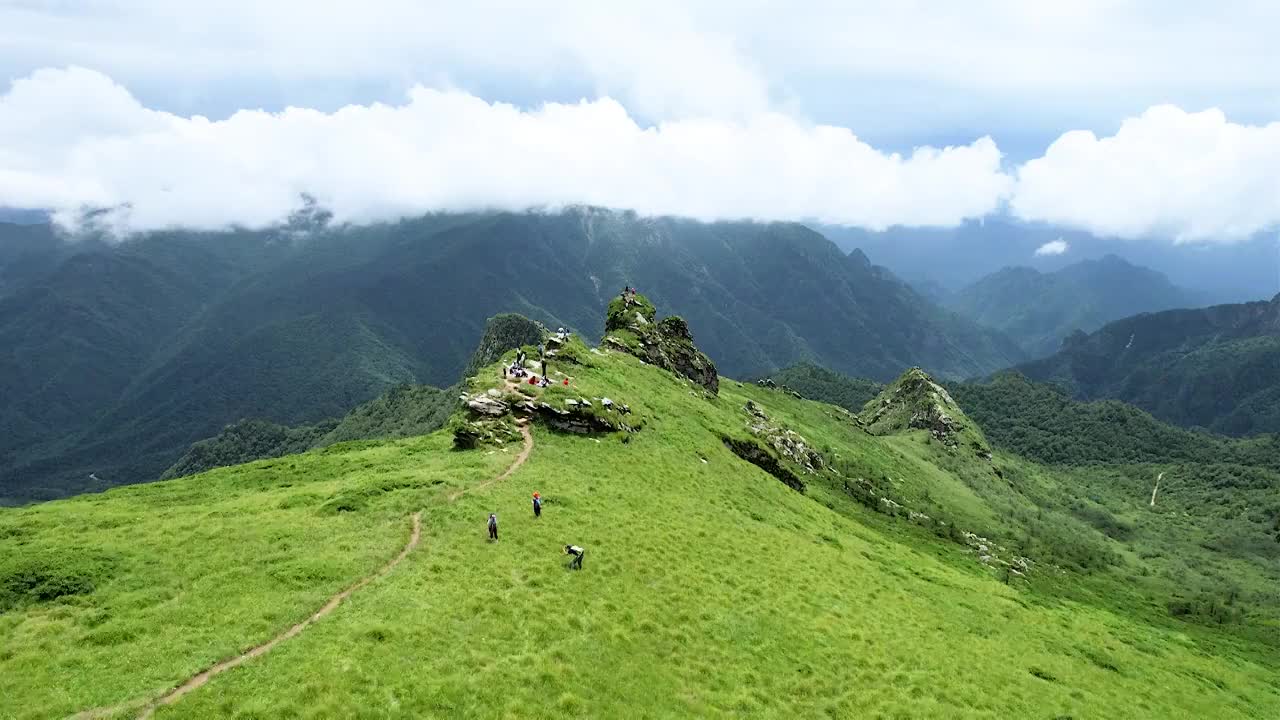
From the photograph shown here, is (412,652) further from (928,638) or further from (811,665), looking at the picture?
(928,638)

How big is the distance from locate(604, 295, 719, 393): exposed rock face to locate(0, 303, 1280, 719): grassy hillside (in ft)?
124

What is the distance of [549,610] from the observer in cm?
3394

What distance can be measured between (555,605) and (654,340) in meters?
90.3

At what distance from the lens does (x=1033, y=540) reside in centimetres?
11706

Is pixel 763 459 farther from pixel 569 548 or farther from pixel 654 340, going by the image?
pixel 569 548

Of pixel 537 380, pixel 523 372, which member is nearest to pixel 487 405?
pixel 537 380

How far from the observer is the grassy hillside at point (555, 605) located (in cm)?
2684

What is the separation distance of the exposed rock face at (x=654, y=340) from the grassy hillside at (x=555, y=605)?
3780 centimetres

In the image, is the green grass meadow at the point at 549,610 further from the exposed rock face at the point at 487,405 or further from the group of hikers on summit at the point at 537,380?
the exposed rock face at the point at 487,405

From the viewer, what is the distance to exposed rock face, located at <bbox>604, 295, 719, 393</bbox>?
11738 cm

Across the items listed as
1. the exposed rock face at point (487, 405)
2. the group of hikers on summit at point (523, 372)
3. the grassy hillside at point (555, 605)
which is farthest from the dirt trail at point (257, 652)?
the group of hikers on summit at point (523, 372)

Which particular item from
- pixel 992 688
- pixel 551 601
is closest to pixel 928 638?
pixel 992 688

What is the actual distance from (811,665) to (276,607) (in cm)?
2896

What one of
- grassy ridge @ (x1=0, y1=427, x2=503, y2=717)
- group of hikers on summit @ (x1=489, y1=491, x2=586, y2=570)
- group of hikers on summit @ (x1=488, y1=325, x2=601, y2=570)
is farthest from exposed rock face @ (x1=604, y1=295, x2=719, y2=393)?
group of hikers on summit @ (x1=489, y1=491, x2=586, y2=570)
